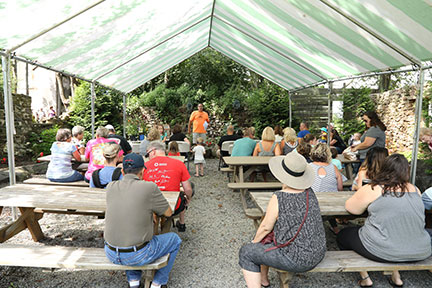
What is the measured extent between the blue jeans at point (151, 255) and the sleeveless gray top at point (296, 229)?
92cm

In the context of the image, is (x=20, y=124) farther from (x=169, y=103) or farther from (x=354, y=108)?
(x=354, y=108)

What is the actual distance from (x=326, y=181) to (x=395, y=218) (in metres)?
1.27

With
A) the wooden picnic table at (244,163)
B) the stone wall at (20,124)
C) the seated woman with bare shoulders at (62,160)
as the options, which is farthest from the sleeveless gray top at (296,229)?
the stone wall at (20,124)

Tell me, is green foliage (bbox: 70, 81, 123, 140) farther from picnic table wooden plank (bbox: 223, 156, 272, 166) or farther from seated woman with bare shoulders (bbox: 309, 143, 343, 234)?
seated woman with bare shoulders (bbox: 309, 143, 343, 234)

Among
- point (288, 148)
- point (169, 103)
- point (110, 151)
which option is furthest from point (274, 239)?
point (169, 103)

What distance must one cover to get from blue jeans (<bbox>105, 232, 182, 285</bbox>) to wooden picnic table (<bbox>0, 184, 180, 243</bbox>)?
1.11 feet

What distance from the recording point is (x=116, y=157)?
325 centimetres

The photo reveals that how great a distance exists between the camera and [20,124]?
880cm

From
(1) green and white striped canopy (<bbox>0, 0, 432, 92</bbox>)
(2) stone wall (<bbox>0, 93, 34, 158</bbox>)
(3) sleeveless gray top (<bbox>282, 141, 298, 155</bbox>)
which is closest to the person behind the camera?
(1) green and white striped canopy (<bbox>0, 0, 432, 92</bbox>)

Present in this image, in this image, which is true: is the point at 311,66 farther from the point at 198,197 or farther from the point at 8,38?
the point at 8,38

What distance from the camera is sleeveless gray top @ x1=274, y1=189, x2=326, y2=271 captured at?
6.89ft

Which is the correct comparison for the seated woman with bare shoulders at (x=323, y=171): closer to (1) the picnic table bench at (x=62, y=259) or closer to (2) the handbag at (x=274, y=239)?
(2) the handbag at (x=274, y=239)

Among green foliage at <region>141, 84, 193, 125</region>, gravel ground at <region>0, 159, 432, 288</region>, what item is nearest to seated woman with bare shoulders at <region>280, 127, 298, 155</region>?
gravel ground at <region>0, 159, 432, 288</region>

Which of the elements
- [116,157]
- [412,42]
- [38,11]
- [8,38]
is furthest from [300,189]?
[8,38]
